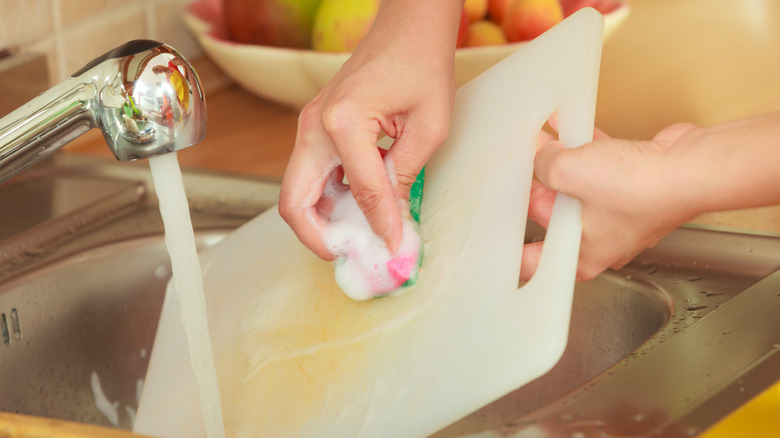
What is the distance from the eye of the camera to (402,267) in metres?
0.63

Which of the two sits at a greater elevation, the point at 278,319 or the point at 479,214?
the point at 479,214

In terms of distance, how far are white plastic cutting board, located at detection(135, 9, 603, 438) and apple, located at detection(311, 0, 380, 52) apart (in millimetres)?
345

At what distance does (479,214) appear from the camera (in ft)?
2.06

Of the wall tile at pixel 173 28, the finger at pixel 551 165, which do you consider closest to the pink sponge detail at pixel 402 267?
the finger at pixel 551 165

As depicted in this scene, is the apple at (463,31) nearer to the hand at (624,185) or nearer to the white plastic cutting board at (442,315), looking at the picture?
the white plastic cutting board at (442,315)

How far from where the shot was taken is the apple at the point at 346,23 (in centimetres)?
101

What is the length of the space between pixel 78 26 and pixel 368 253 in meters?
0.62

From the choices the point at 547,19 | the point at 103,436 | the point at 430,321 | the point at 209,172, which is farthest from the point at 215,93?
the point at 103,436

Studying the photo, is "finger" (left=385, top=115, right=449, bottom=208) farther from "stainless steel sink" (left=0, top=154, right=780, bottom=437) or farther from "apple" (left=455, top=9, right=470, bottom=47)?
"apple" (left=455, top=9, right=470, bottom=47)

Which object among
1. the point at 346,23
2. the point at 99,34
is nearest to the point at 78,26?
the point at 99,34

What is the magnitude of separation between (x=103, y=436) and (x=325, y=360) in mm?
226

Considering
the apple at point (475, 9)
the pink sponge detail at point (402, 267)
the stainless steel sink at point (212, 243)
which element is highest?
the apple at point (475, 9)

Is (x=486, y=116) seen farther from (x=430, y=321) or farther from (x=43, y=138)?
(x=43, y=138)

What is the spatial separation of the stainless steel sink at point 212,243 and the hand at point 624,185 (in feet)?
0.28
